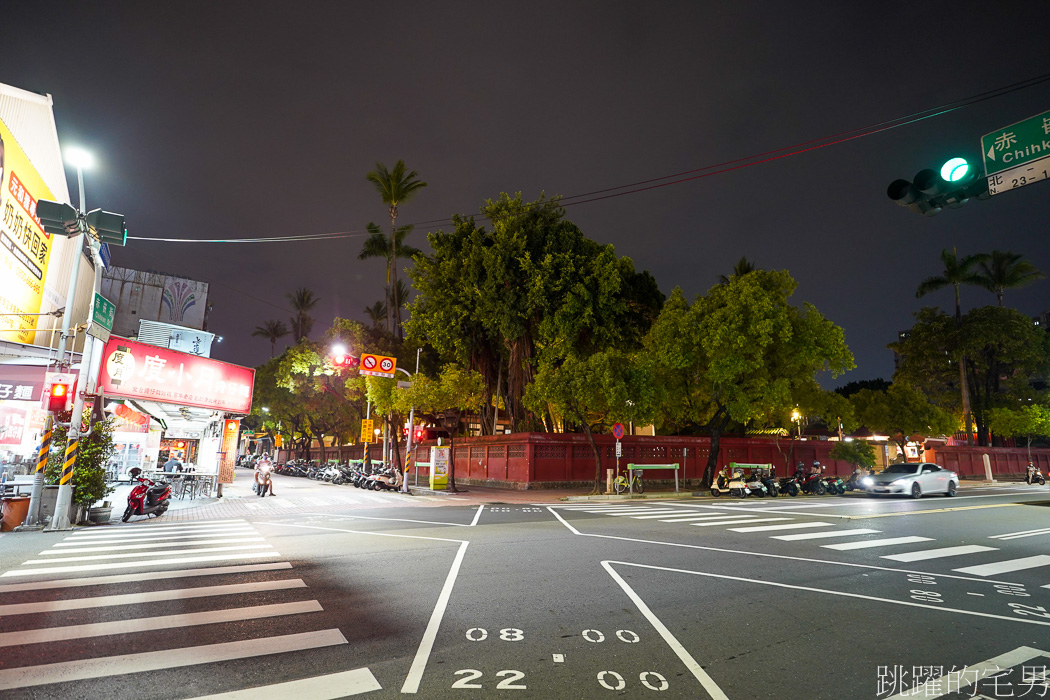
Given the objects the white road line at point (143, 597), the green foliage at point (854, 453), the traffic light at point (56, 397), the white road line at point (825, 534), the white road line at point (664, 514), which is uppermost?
the traffic light at point (56, 397)

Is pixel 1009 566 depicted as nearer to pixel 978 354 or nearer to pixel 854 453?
pixel 854 453

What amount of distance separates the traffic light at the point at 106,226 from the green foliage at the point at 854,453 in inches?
1517

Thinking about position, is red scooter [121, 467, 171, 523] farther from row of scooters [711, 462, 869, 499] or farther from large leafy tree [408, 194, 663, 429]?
row of scooters [711, 462, 869, 499]

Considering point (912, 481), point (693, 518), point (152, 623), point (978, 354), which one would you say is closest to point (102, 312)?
point (152, 623)

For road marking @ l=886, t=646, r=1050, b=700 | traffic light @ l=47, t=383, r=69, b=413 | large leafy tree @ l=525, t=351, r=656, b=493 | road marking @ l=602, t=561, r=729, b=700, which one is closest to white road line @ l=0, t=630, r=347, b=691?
road marking @ l=602, t=561, r=729, b=700

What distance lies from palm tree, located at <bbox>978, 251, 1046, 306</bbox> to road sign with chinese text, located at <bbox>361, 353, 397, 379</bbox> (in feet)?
186

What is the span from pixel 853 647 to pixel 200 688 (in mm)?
5251

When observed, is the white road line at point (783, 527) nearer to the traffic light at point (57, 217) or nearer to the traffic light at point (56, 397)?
the traffic light at point (56, 397)

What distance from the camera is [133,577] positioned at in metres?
7.13

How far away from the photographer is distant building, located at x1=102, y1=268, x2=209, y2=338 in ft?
137

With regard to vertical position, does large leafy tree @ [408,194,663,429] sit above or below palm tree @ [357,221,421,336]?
below

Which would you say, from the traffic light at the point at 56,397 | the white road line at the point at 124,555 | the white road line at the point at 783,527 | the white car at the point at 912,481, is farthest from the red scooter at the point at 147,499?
the white car at the point at 912,481

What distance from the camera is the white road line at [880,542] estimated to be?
390 inches

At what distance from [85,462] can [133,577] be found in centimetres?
781
